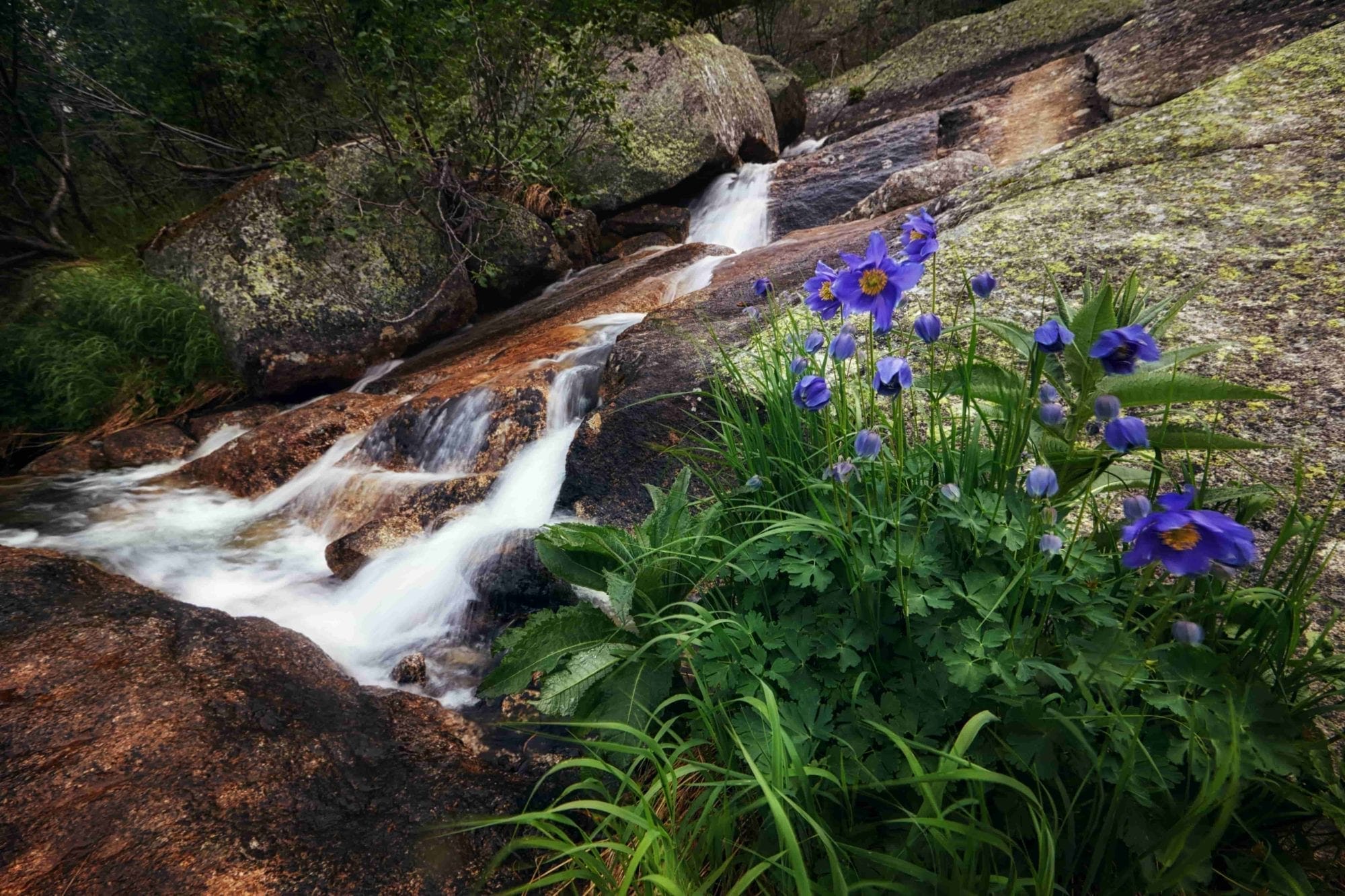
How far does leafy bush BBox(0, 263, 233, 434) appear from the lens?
5383mm

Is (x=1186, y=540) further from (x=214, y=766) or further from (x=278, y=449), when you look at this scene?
(x=278, y=449)

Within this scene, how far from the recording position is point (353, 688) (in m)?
2.21

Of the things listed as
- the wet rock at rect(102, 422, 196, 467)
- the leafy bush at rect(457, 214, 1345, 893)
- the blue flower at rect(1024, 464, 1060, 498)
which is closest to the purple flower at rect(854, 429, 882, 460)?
the leafy bush at rect(457, 214, 1345, 893)

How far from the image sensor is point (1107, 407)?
964mm

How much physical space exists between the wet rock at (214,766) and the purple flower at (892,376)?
1.42 m

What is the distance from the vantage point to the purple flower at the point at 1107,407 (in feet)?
3.15

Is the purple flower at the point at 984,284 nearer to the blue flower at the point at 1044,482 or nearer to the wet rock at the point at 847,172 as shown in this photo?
the blue flower at the point at 1044,482

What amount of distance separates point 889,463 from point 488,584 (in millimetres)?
1897

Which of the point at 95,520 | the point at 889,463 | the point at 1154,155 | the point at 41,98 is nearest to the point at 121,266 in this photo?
the point at 41,98

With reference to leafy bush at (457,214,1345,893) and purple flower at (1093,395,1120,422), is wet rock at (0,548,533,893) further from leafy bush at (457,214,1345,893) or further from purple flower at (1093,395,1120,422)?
purple flower at (1093,395,1120,422)

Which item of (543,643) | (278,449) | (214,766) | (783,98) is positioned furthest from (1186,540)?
(783,98)

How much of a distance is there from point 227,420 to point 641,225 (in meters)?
4.71

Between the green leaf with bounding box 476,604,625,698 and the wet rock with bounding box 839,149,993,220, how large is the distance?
4566 millimetres

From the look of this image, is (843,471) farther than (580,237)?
No
